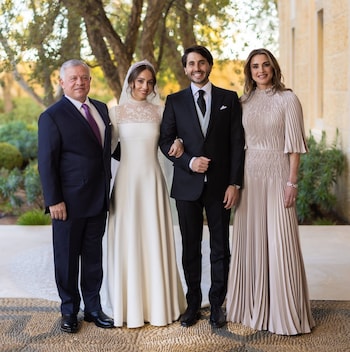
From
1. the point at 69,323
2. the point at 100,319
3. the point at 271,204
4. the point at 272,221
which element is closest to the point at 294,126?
the point at 271,204

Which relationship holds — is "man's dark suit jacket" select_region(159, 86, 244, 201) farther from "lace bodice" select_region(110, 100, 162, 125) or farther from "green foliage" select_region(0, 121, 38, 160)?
"green foliage" select_region(0, 121, 38, 160)

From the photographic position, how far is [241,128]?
4402 millimetres

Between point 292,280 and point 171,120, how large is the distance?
135 cm

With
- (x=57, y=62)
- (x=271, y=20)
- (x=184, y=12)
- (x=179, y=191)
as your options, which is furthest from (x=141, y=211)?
(x=271, y=20)

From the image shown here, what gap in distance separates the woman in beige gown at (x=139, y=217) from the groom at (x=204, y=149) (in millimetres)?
169

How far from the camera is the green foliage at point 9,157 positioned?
1327 cm

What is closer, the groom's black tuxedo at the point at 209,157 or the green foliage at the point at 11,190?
the groom's black tuxedo at the point at 209,157

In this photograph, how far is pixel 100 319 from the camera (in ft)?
15.2

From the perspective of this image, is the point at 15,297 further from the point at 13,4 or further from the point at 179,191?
the point at 13,4

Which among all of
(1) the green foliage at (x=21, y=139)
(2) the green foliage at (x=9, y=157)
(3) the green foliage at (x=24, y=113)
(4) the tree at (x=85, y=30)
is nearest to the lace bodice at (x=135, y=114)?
(4) the tree at (x=85, y=30)

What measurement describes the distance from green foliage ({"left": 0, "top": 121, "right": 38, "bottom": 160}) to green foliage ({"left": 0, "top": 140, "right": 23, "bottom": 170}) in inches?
19.3

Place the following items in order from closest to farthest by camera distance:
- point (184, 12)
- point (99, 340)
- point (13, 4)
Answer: point (99, 340) < point (13, 4) < point (184, 12)

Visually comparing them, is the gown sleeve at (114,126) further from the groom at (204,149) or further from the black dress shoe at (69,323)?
the black dress shoe at (69,323)

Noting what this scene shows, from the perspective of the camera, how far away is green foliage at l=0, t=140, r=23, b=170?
13.3 m
